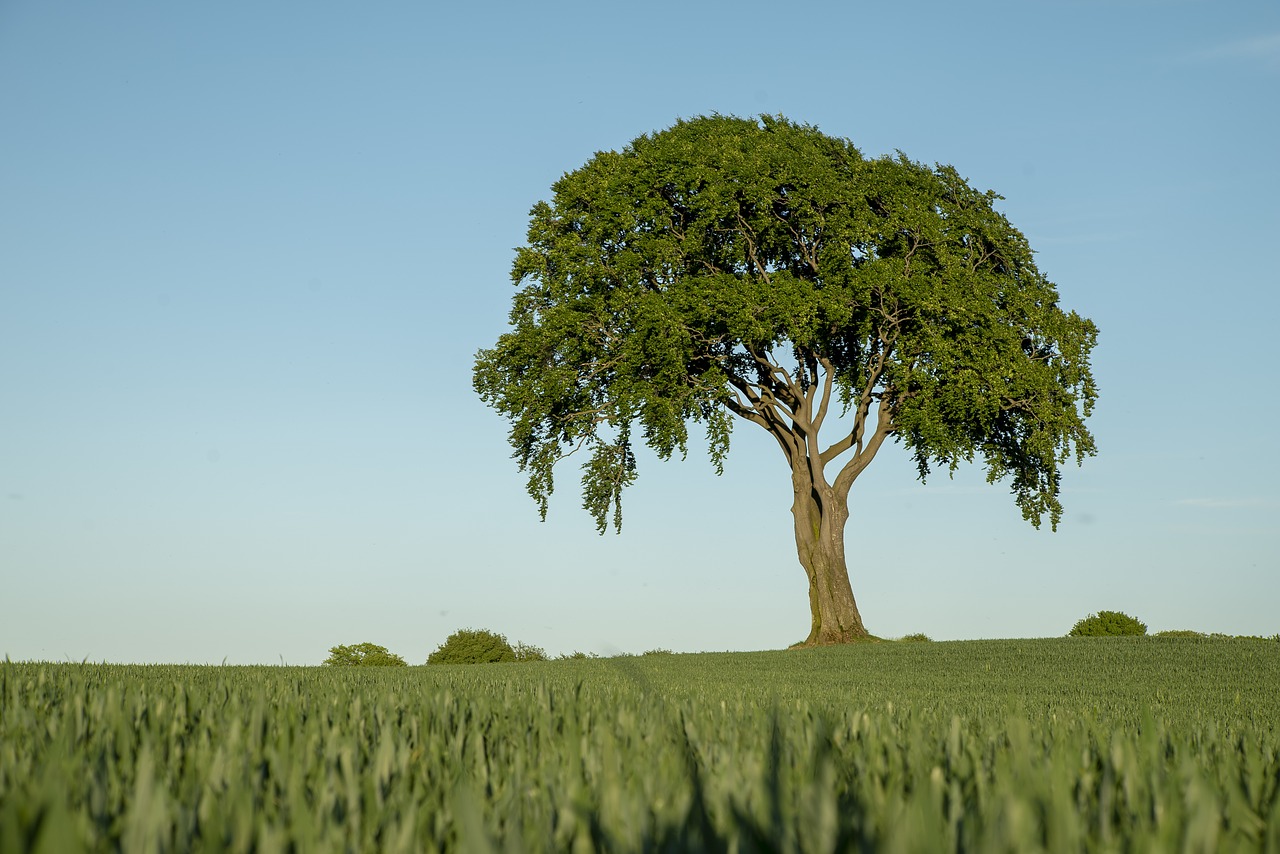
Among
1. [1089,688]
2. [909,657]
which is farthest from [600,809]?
[909,657]

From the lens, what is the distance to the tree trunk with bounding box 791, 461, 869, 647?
30.7 meters

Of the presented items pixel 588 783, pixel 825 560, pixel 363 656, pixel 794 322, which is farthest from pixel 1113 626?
pixel 588 783

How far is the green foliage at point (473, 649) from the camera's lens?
34312mm

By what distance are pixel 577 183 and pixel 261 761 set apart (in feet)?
96.6

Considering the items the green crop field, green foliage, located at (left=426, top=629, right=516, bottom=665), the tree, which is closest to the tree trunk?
the tree

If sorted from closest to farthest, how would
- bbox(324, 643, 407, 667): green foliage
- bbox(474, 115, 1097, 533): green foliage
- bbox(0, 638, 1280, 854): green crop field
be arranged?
bbox(0, 638, 1280, 854): green crop field < bbox(474, 115, 1097, 533): green foliage < bbox(324, 643, 407, 667): green foliage

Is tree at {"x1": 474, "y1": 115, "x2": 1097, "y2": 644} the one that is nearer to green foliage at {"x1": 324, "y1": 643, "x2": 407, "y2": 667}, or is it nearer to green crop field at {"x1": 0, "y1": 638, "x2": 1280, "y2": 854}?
green foliage at {"x1": 324, "y1": 643, "x2": 407, "y2": 667}

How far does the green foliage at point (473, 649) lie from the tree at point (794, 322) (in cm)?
664

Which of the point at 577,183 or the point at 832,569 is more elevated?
the point at 577,183

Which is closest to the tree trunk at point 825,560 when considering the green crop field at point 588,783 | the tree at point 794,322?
the tree at point 794,322

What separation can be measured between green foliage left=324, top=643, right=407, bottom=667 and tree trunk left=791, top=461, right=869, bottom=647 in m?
12.9

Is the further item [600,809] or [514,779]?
[514,779]

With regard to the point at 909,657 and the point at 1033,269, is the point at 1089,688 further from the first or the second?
the point at 1033,269

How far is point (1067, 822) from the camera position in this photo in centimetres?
193
